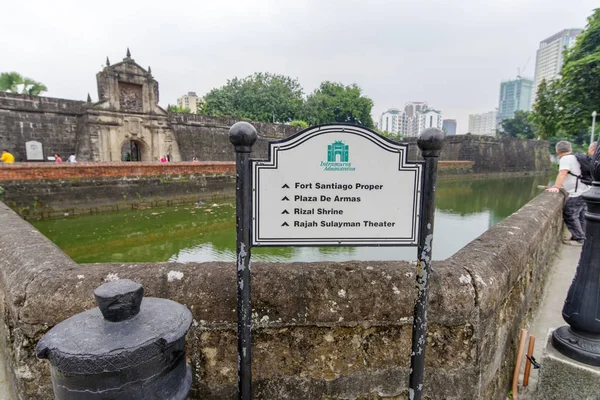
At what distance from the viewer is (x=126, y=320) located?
1.04 metres

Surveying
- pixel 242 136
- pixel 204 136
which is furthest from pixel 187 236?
pixel 204 136

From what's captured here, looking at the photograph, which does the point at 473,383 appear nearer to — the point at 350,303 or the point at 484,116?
the point at 350,303

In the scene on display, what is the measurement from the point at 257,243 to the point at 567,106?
15675 mm

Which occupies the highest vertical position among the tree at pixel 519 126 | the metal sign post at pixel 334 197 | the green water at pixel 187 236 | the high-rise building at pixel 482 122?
the high-rise building at pixel 482 122

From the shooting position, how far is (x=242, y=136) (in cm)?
120

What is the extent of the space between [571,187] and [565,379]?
4.01 meters

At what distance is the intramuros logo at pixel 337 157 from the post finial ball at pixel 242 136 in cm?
28

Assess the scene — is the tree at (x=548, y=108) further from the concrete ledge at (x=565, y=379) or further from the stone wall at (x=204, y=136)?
the concrete ledge at (x=565, y=379)

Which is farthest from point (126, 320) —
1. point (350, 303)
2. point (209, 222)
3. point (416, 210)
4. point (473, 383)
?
point (209, 222)

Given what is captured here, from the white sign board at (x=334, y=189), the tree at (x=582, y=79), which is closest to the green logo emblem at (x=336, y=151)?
the white sign board at (x=334, y=189)

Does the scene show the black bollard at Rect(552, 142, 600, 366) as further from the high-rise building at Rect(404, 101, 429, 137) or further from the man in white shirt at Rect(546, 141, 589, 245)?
the man in white shirt at Rect(546, 141, 589, 245)

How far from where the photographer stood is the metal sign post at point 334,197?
1264 mm

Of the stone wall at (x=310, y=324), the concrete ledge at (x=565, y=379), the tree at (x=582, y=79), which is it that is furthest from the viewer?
the tree at (x=582, y=79)

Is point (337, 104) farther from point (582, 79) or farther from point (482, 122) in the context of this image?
point (482, 122)
